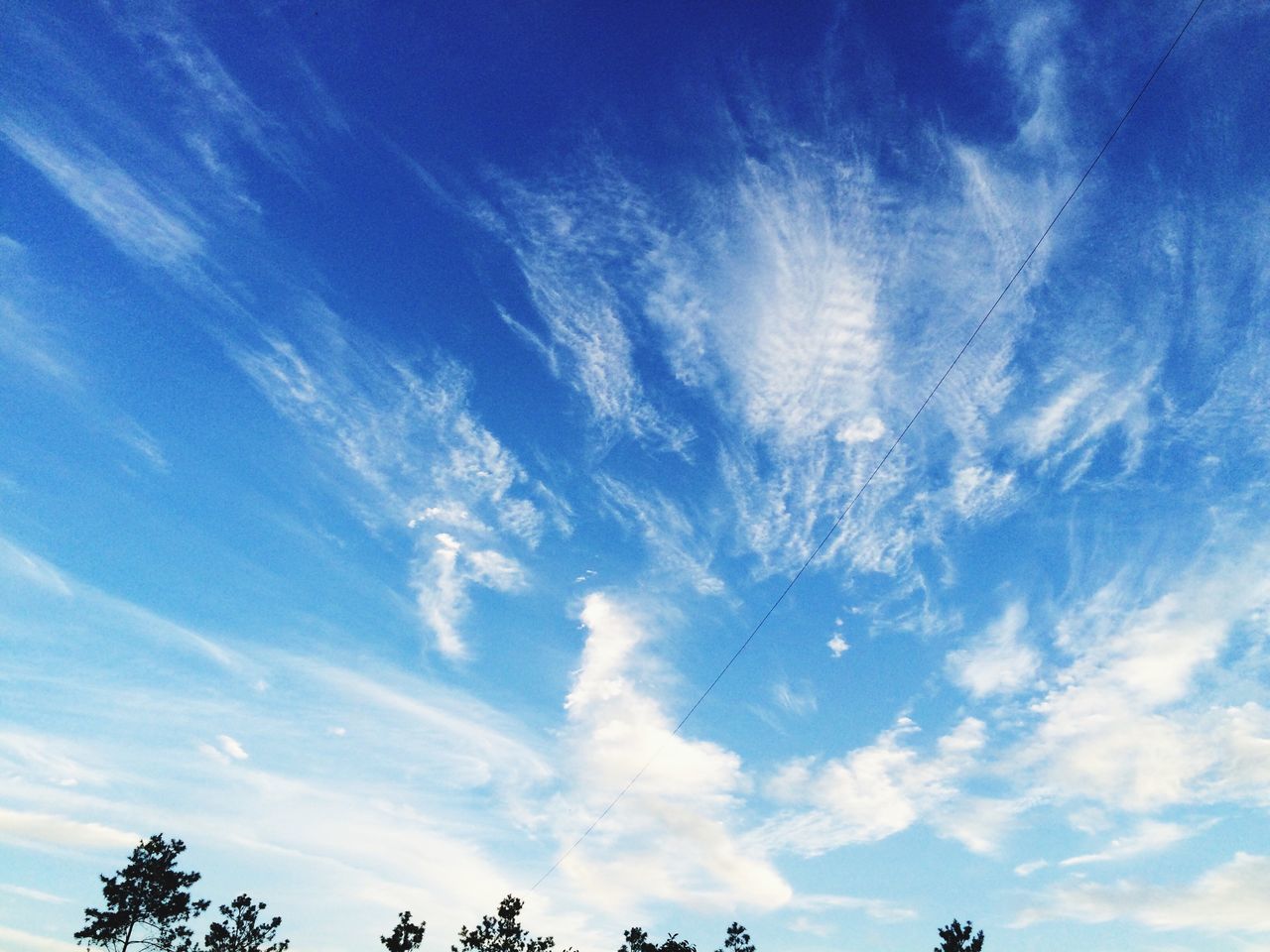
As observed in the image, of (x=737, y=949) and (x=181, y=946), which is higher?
(x=737, y=949)

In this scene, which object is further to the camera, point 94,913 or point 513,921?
point 513,921

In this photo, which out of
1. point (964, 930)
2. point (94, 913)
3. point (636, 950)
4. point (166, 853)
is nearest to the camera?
point (964, 930)

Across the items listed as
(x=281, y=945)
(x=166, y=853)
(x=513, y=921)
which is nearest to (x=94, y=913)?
(x=166, y=853)

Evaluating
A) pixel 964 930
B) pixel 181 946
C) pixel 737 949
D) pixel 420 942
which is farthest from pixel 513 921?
pixel 964 930

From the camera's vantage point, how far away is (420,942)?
45281 mm

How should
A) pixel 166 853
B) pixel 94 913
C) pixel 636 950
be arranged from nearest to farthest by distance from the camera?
1. pixel 94 913
2. pixel 166 853
3. pixel 636 950

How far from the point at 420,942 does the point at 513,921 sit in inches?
240

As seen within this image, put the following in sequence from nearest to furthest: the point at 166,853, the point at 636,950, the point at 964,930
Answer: the point at 964,930 < the point at 166,853 < the point at 636,950

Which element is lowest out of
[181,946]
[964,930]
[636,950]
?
[181,946]

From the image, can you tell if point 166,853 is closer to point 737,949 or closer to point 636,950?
point 636,950

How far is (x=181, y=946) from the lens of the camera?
43.8m

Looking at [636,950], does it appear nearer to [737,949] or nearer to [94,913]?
[737,949]

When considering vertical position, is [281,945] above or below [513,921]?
below

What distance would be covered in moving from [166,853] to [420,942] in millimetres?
17259
